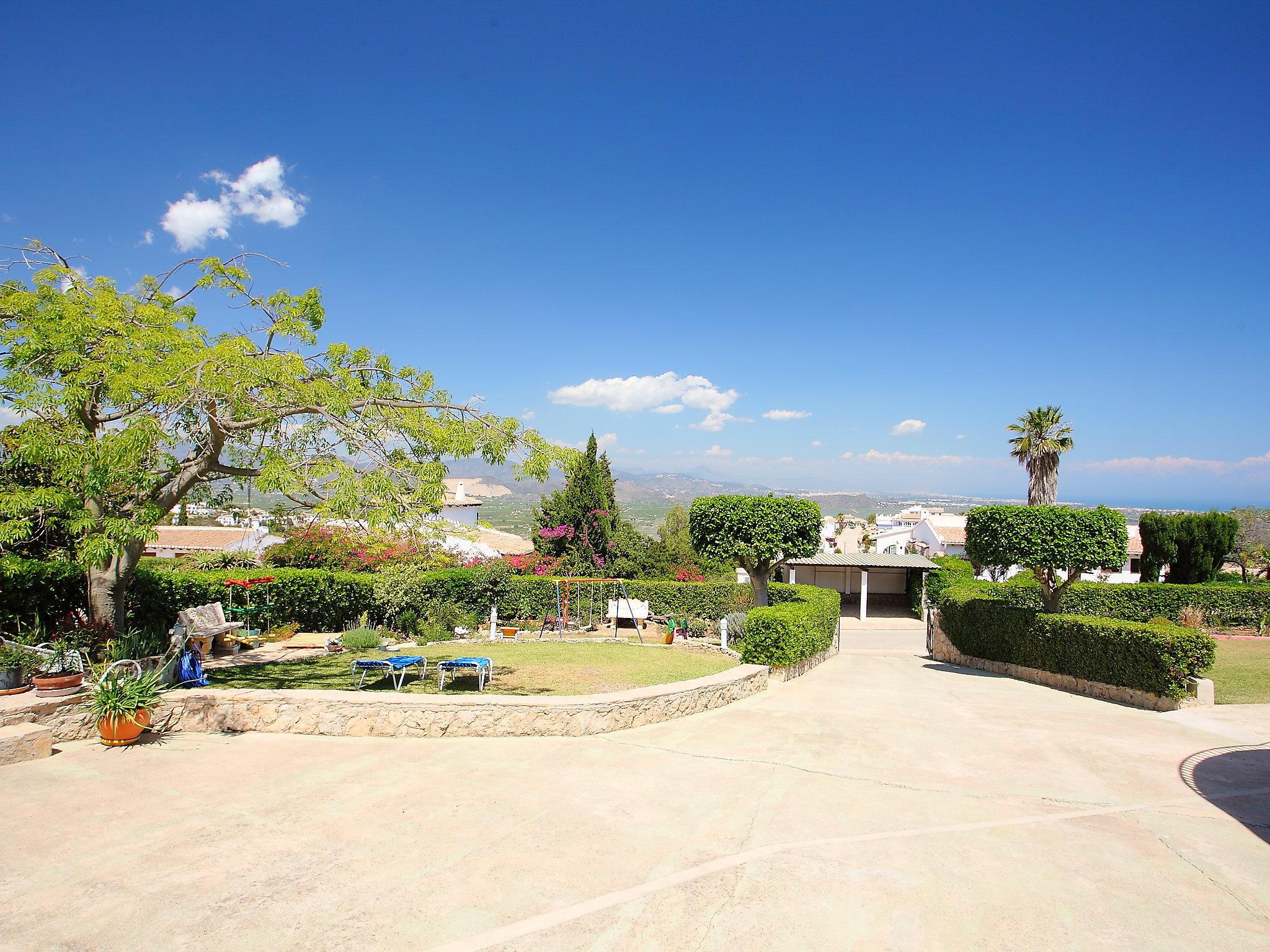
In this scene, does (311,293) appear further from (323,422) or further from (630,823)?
(630,823)

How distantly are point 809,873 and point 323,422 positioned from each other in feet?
26.5

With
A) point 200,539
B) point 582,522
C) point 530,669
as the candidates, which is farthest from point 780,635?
point 200,539

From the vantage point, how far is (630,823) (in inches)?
218

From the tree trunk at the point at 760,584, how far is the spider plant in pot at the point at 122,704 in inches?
601

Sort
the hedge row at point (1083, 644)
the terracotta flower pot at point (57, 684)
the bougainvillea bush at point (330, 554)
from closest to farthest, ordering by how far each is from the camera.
Result: the terracotta flower pot at point (57, 684) → the hedge row at point (1083, 644) → the bougainvillea bush at point (330, 554)

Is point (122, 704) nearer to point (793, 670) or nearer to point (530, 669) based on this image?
point (530, 669)

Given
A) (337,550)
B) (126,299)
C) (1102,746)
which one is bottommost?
(1102,746)

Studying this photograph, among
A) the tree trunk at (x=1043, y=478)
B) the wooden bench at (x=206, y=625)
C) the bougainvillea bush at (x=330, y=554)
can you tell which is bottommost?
the wooden bench at (x=206, y=625)

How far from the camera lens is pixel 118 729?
7168 mm

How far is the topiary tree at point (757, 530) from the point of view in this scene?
754 inches

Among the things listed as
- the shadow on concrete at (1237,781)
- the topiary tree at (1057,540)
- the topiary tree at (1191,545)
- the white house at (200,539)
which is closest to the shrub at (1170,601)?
the topiary tree at (1191,545)

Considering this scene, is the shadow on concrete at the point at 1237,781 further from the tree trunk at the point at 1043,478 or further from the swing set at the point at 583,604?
the tree trunk at the point at 1043,478

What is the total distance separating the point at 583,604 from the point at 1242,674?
640 inches

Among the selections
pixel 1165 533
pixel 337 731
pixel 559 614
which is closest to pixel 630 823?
pixel 337 731
